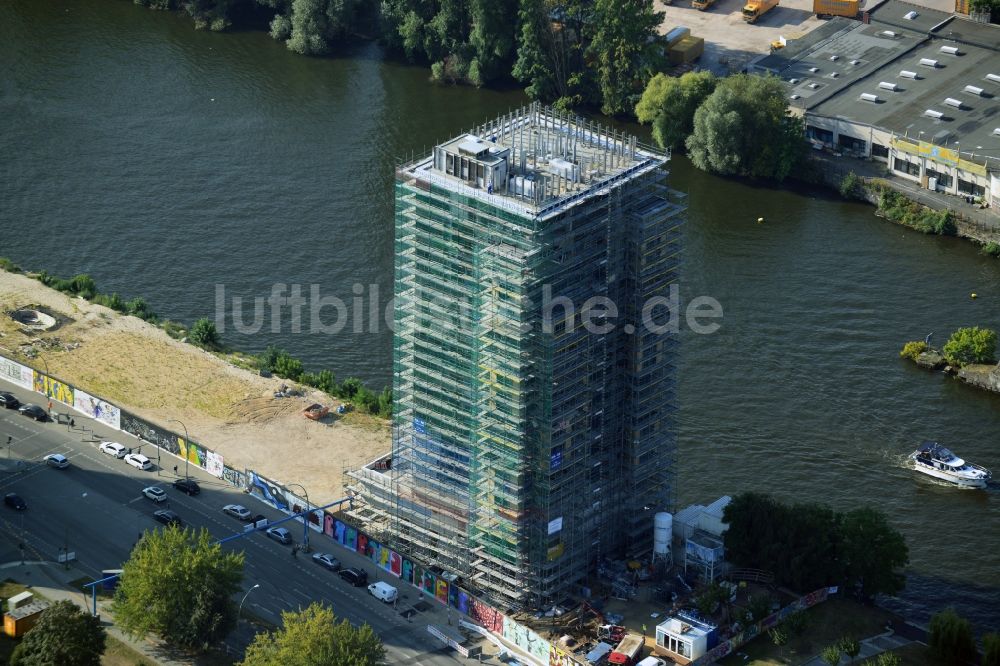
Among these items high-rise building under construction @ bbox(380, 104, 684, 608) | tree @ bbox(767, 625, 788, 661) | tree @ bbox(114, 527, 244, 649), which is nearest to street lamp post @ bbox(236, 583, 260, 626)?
tree @ bbox(114, 527, 244, 649)

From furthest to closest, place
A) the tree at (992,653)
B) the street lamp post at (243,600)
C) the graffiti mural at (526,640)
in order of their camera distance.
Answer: the street lamp post at (243,600)
the graffiti mural at (526,640)
the tree at (992,653)

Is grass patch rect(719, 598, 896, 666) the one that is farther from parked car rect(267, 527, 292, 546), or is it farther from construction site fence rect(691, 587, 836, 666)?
parked car rect(267, 527, 292, 546)

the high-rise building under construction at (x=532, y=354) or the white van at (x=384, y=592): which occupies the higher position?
the high-rise building under construction at (x=532, y=354)

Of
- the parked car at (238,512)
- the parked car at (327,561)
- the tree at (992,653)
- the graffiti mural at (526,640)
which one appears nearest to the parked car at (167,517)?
the parked car at (238,512)

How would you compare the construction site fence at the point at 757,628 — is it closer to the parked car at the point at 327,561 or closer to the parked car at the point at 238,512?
the parked car at the point at 327,561

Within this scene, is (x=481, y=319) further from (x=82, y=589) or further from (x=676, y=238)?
(x=82, y=589)
